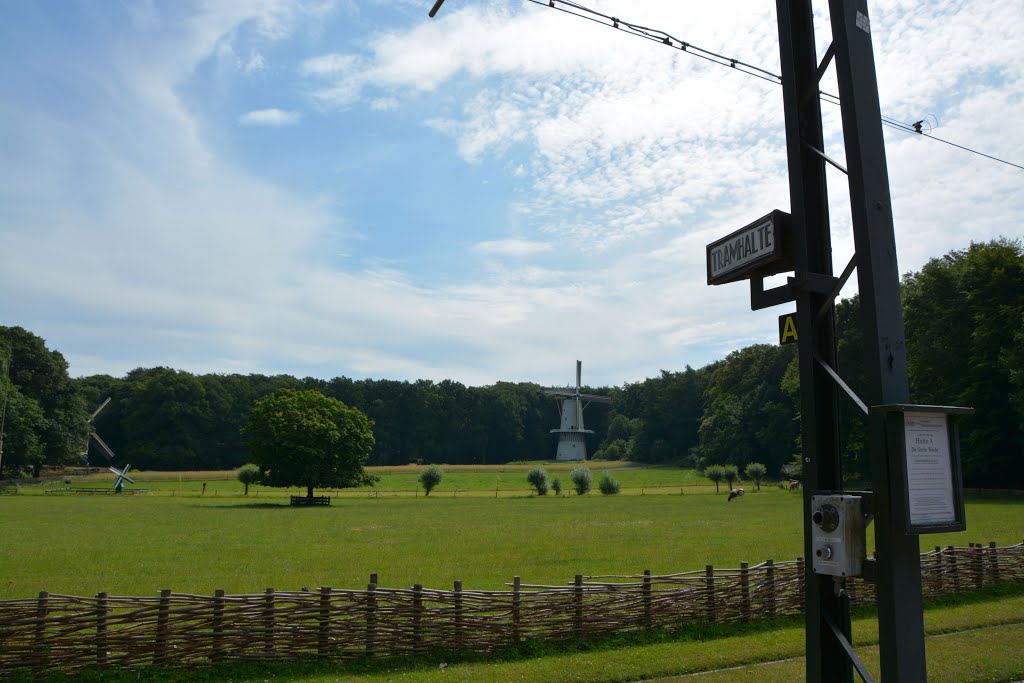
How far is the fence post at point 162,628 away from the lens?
1064cm

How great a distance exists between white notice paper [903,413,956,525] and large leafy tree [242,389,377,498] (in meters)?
51.2

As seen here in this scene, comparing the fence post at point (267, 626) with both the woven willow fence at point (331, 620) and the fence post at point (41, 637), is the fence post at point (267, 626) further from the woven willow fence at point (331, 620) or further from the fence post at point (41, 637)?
the fence post at point (41, 637)

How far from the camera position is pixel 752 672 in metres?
10.0

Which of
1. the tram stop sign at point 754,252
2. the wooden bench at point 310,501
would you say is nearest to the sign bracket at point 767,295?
the tram stop sign at point 754,252

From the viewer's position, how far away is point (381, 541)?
2873 centimetres

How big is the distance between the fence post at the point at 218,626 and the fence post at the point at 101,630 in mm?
1524

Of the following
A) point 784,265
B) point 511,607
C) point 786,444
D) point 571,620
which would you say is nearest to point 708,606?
point 571,620

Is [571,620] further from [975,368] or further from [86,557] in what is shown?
[975,368]

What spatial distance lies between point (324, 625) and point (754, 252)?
30.4 feet

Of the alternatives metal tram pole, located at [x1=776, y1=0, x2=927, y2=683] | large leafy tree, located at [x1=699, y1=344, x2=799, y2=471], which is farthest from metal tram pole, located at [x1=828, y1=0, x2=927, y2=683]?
large leafy tree, located at [x1=699, y1=344, x2=799, y2=471]

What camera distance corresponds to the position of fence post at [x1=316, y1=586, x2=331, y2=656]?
36.8 ft

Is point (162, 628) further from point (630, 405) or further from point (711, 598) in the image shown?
point (630, 405)

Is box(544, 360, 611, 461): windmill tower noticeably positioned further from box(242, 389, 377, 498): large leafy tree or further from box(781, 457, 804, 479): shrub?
box(242, 389, 377, 498): large leafy tree

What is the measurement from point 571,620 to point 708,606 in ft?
9.57
